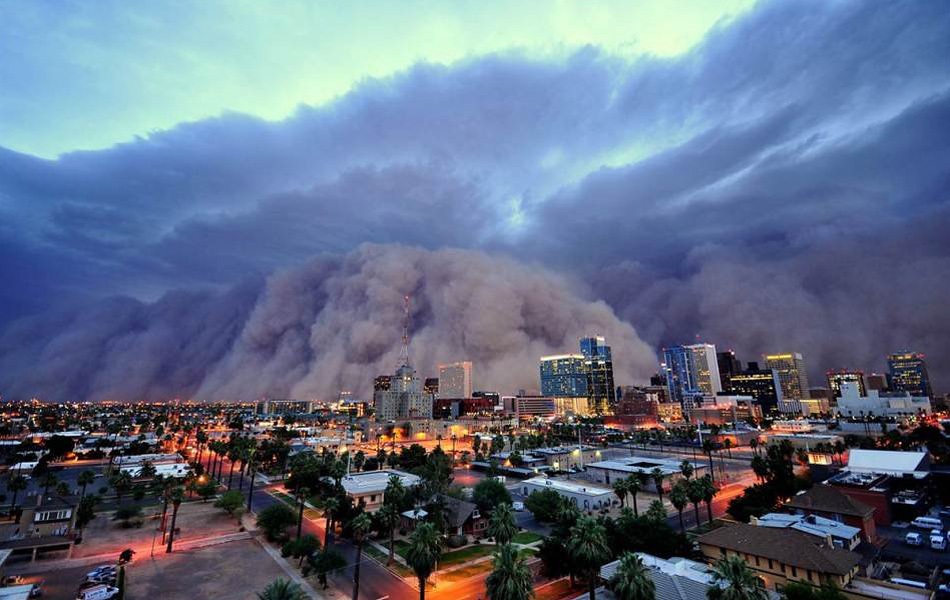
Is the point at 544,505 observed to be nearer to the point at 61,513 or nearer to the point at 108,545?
the point at 108,545

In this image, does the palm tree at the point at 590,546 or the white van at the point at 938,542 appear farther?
the white van at the point at 938,542

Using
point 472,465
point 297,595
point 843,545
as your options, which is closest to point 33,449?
point 472,465

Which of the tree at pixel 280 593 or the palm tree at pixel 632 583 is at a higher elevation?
the tree at pixel 280 593

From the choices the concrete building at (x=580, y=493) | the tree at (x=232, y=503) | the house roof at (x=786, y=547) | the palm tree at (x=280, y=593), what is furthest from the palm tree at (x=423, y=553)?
the tree at (x=232, y=503)

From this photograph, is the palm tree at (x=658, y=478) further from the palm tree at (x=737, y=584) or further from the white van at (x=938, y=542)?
the palm tree at (x=737, y=584)

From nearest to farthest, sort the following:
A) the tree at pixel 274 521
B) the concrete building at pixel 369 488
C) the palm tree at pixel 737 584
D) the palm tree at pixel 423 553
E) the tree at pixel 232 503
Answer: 1. the palm tree at pixel 737 584
2. the palm tree at pixel 423 553
3. the tree at pixel 274 521
4. the tree at pixel 232 503
5. the concrete building at pixel 369 488

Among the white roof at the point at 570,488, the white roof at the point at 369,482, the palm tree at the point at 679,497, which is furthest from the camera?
the white roof at the point at 570,488

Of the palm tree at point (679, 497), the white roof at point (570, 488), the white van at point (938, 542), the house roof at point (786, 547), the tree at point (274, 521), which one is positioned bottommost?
the white van at point (938, 542)

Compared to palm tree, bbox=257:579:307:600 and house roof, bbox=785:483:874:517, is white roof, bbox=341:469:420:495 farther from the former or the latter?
house roof, bbox=785:483:874:517
